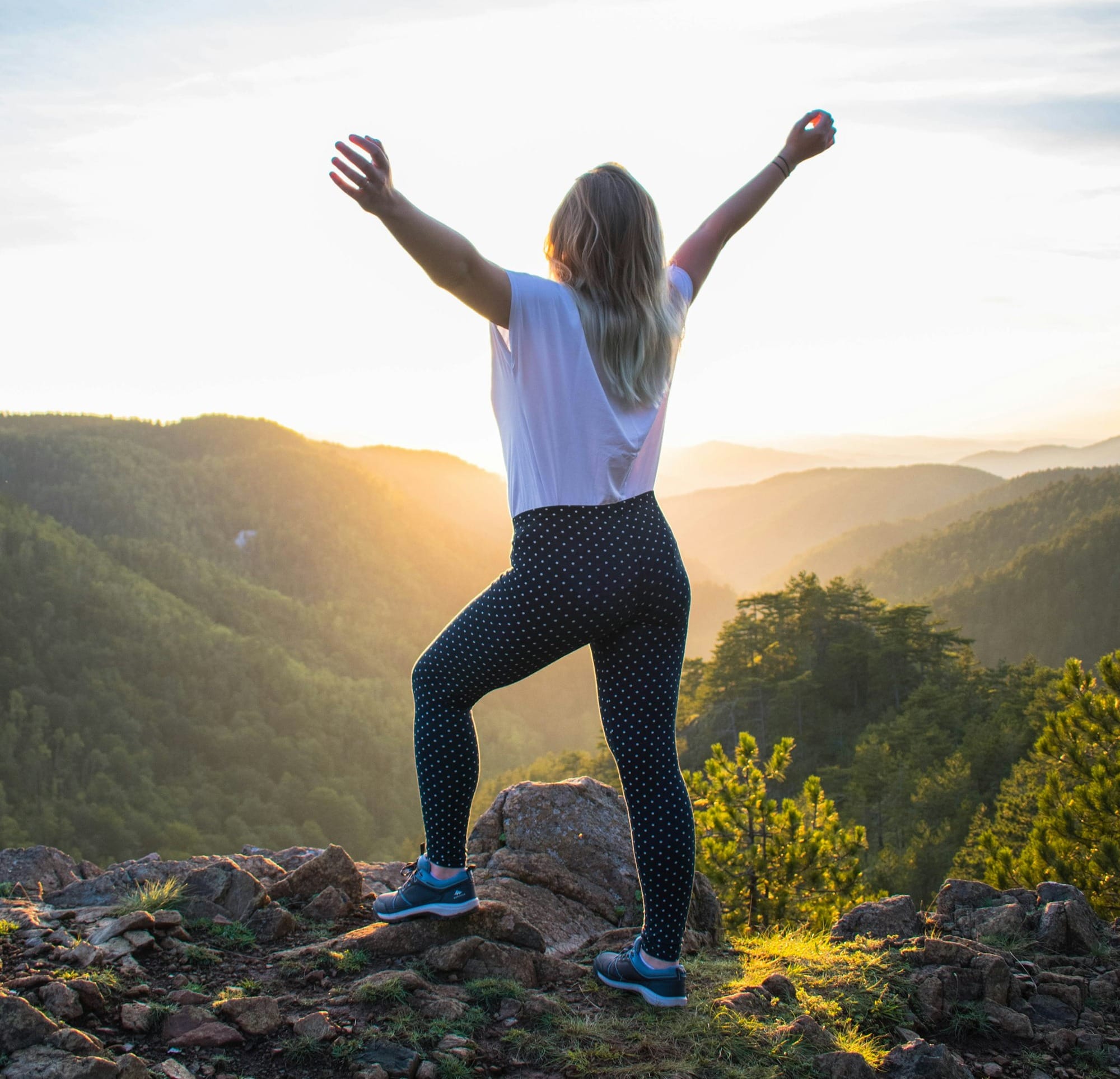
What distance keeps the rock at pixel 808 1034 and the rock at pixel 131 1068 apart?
1725mm

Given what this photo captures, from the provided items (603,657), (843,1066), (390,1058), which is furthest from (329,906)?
(843,1066)

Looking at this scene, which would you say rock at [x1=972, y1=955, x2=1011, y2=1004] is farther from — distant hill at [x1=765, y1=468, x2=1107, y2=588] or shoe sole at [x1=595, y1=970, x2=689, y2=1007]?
distant hill at [x1=765, y1=468, x2=1107, y2=588]

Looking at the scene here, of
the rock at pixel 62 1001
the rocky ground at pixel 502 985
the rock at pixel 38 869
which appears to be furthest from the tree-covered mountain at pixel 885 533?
the rock at pixel 62 1001

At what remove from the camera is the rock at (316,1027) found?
2582mm

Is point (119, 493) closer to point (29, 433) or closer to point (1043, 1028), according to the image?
point (29, 433)

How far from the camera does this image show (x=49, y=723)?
86.6m

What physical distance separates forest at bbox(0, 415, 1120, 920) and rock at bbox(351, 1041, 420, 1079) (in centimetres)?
499

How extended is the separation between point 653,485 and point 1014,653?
98415 millimetres

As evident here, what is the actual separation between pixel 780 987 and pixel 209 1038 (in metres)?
1.80

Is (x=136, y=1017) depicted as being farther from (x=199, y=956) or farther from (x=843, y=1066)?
(x=843, y=1066)

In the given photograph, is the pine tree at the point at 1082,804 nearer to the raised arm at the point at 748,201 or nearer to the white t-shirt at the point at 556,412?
the raised arm at the point at 748,201

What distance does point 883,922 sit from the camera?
3898mm

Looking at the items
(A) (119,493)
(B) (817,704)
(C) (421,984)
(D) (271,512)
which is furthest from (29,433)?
(C) (421,984)

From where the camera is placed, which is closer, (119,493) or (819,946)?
(819,946)
